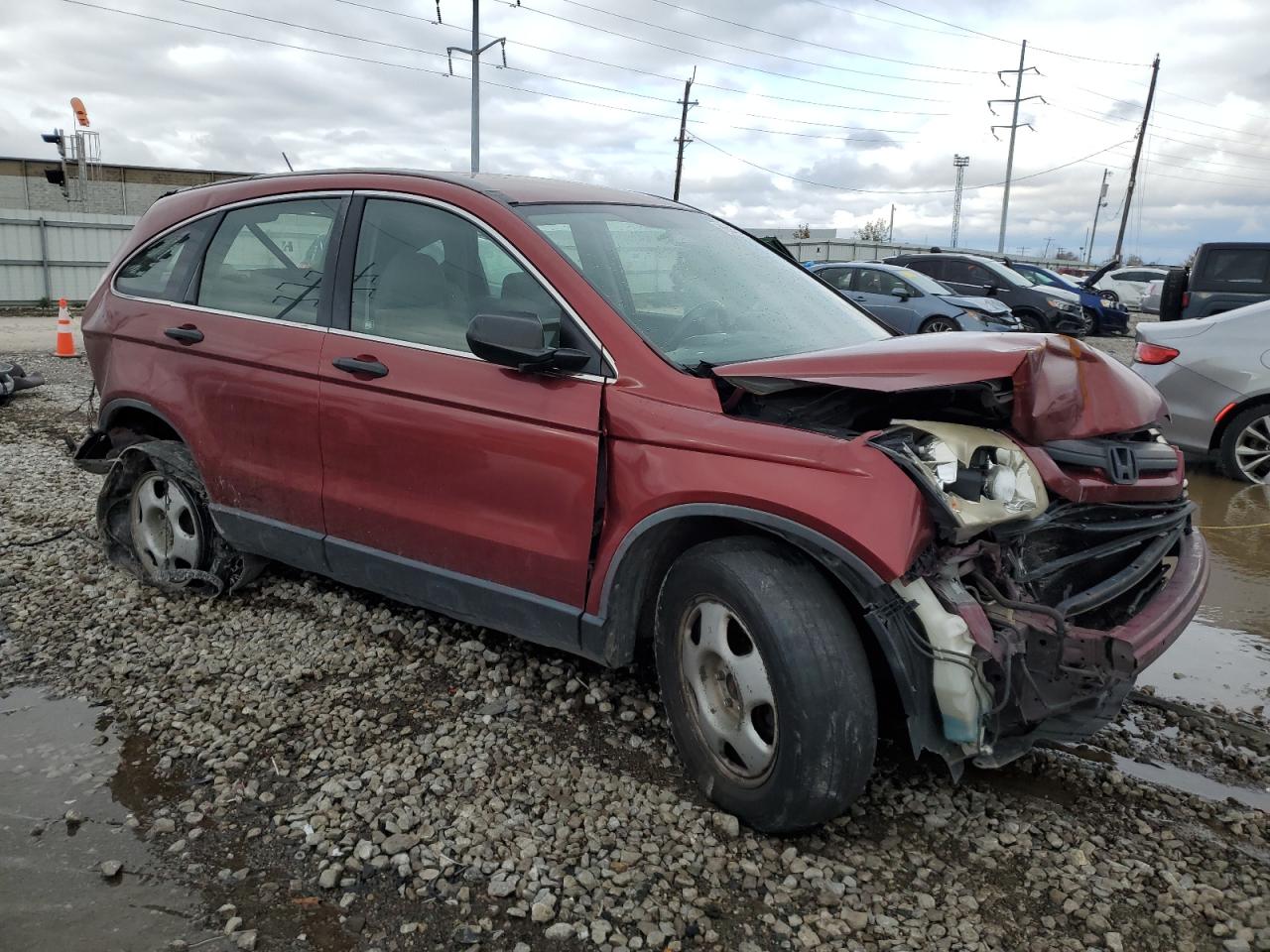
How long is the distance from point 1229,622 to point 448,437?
386 centimetres

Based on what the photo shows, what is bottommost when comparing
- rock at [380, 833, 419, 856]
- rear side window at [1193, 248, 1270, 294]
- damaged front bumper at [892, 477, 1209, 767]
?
rock at [380, 833, 419, 856]

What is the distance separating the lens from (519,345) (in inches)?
120

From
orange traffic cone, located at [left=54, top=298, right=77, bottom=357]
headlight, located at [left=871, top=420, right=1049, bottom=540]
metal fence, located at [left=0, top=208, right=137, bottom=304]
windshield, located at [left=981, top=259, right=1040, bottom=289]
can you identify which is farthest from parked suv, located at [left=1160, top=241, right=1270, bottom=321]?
metal fence, located at [left=0, top=208, right=137, bottom=304]

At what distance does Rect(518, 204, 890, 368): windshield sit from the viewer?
327 centimetres

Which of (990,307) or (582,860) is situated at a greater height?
(990,307)

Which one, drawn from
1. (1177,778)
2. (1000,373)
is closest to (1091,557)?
(1000,373)

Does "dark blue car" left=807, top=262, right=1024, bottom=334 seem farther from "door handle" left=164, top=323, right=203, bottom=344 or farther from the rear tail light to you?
"door handle" left=164, top=323, right=203, bottom=344

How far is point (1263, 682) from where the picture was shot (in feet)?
13.3

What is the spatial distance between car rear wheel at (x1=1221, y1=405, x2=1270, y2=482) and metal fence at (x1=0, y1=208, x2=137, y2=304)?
22483mm

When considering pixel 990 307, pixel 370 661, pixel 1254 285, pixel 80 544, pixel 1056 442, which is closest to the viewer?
pixel 1056 442

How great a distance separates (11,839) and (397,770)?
109 centimetres

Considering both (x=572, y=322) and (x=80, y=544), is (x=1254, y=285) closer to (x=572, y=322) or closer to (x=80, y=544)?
(x=572, y=322)

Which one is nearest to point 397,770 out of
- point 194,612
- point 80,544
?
point 194,612

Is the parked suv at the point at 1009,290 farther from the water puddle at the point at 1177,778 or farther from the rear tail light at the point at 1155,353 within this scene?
the water puddle at the point at 1177,778
